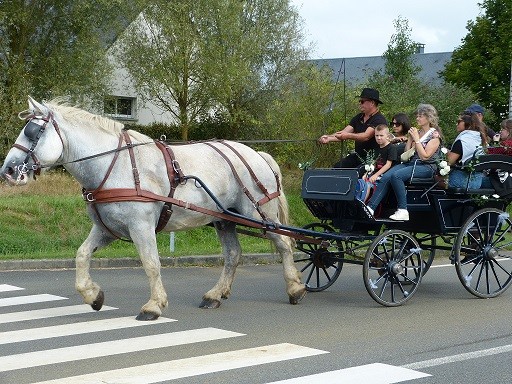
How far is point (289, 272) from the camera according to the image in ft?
30.2

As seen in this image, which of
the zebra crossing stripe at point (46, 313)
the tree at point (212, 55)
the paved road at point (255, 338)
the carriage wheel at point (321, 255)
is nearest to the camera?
the paved road at point (255, 338)

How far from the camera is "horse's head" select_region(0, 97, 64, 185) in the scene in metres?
7.76

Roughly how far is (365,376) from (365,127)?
4363 millimetres

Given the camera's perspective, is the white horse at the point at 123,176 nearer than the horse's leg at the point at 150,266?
Yes

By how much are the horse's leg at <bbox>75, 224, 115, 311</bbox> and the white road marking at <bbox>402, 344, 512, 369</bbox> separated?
131 inches

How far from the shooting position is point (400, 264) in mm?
9117

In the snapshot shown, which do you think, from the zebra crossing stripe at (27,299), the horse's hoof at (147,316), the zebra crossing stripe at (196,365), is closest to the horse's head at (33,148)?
the horse's hoof at (147,316)

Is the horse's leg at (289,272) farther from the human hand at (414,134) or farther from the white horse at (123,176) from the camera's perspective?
the human hand at (414,134)

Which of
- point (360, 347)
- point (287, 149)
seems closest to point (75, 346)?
Answer: point (360, 347)

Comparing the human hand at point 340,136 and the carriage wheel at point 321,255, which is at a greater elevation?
the human hand at point 340,136

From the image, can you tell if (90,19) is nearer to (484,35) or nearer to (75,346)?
(75,346)

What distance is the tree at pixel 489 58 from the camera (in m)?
41.7

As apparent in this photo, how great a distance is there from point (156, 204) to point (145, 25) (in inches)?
998

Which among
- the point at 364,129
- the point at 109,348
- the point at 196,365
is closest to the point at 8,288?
the point at 109,348
